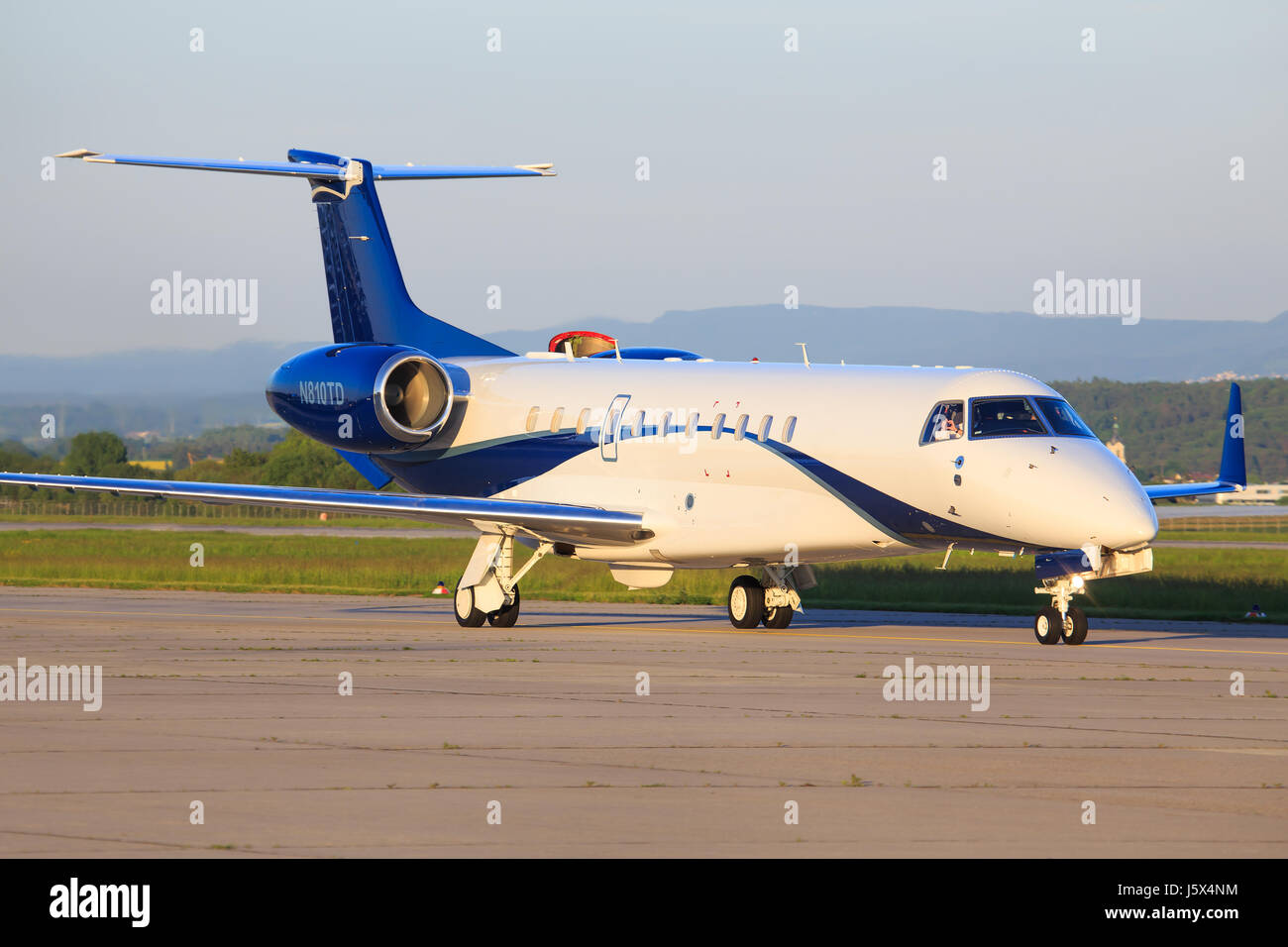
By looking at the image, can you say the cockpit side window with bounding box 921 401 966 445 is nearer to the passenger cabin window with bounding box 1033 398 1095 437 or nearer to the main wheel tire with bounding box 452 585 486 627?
the passenger cabin window with bounding box 1033 398 1095 437

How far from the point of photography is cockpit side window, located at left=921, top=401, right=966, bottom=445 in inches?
888

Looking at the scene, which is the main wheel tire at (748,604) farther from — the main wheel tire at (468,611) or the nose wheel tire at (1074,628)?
the nose wheel tire at (1074,628)

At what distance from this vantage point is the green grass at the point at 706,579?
32875mm

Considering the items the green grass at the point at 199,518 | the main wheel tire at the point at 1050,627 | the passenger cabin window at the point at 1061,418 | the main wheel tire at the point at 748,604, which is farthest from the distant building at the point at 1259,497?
the passenger cabin window at the point at 1061,418

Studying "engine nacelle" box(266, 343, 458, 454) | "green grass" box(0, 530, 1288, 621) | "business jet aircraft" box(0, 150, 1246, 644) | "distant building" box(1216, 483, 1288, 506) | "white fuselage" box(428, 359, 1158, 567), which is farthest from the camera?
"distant building" box(1216, 483, 1288, 506)

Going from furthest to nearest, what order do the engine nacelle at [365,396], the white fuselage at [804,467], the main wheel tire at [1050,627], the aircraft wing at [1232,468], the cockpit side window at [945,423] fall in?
1. the aircraft wing at [1232,468]
2. the engine nacelle at [365,396]
3. the main wheel tire at [1050,627]
4. the cockpit side window at [945,423]
5. the white fuselage at [804,467]

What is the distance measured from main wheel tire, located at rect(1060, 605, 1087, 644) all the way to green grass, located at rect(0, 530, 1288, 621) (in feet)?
25.9

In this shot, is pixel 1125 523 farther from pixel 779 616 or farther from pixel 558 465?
pixel 558 465

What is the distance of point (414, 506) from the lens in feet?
82.7

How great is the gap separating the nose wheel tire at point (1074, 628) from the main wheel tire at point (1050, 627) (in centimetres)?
9

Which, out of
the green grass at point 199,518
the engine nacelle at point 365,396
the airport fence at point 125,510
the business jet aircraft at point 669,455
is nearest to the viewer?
the business jet aircraft at point 669,455

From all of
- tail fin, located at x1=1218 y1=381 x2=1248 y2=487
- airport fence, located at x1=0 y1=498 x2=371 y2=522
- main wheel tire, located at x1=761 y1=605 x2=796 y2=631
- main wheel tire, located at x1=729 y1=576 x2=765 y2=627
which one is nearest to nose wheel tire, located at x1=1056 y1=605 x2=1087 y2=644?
main wheel tire, located at x1=761 y1=605 x2=796 y2=631

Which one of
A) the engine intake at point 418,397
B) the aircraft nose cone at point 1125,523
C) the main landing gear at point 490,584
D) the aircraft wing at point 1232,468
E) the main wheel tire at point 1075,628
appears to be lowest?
the main wheel tire at point 1075,628
